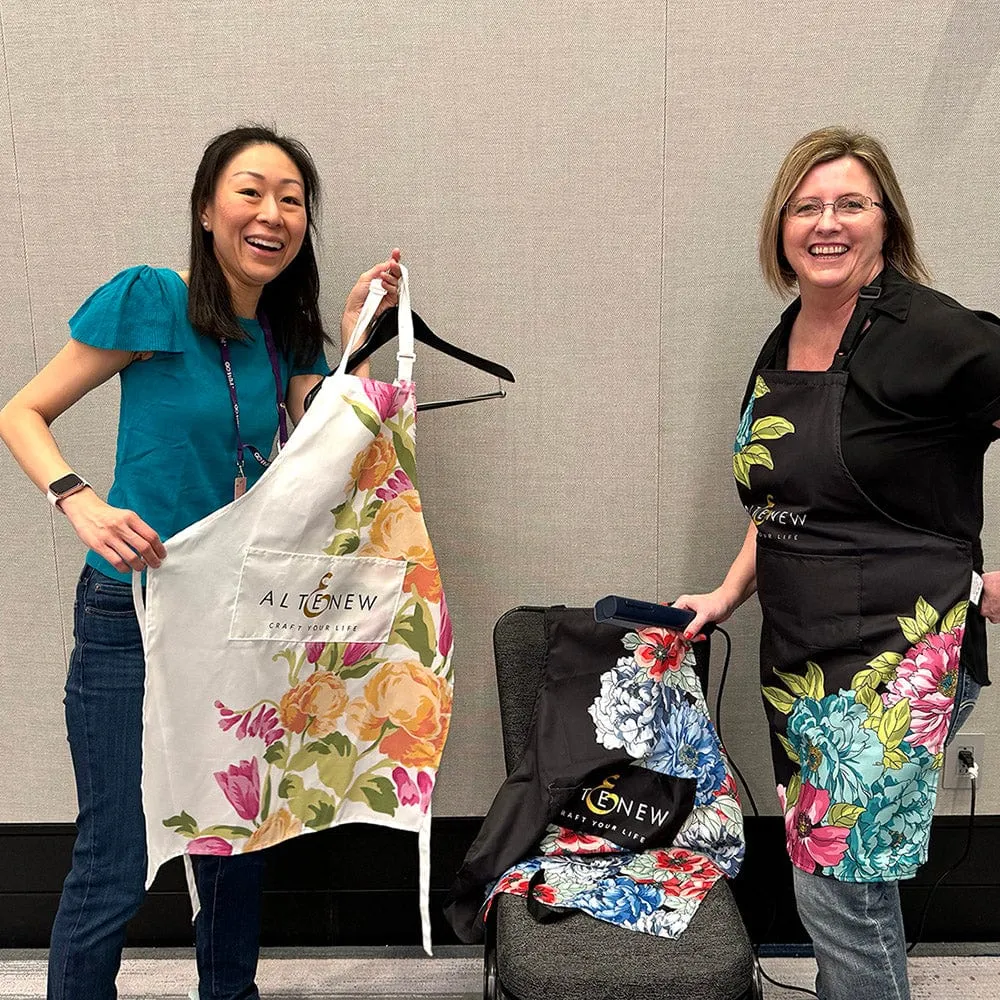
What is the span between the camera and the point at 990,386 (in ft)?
4.41

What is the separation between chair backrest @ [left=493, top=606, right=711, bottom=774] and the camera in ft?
6.05

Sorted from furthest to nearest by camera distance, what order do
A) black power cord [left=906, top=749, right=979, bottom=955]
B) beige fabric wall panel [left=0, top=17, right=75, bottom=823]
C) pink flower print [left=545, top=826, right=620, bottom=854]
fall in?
black power cord [left=906, top=749, right=979, bottom=955], beige fabric wall panel [left=0, top=17, right=75, bottom=823], pink flower print [left=545, top=826, right=620, bottom=854]

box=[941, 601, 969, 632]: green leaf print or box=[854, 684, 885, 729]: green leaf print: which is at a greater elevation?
box=[941, 601, 969, 632]: green leaf print

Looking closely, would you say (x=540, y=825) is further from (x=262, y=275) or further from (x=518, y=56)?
(x=518, y=56)

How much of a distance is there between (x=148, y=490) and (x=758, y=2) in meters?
1.45

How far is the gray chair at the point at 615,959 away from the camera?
147 cm

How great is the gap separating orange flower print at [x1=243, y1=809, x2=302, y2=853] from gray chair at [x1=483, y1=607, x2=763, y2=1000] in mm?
376

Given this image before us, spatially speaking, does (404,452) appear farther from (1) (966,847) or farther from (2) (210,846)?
(1) (966,847)

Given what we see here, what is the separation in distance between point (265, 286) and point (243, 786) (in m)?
0.86

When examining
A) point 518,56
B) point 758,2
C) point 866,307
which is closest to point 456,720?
point 866,307

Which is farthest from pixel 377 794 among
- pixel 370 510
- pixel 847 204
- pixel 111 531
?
pixel 847 204

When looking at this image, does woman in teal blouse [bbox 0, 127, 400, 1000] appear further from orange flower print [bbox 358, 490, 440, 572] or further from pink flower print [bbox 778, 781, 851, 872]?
pink flower print [bbox 778, 781, 851, 872]

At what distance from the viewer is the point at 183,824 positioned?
1522 mm

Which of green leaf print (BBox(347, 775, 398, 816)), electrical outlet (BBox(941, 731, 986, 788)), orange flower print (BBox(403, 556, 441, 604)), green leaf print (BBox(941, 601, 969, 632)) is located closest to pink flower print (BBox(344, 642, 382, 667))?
orange flower print (BBox(403, 556, 441, 604))
